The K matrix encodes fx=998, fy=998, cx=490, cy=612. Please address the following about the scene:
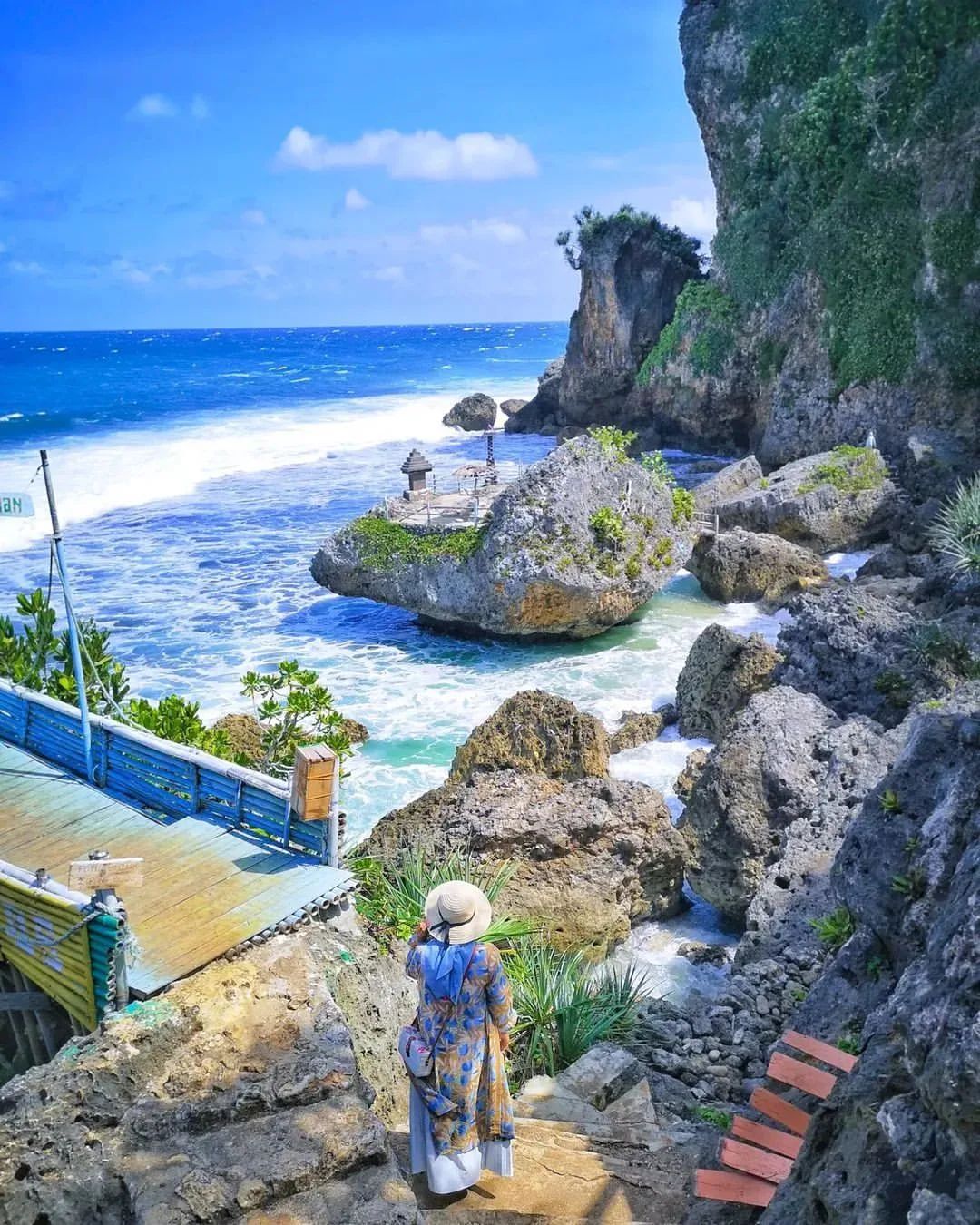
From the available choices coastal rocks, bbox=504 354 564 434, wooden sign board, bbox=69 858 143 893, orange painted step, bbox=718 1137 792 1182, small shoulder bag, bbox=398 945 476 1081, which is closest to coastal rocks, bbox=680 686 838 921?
orange painted step, bbox=718 1137 792 1182

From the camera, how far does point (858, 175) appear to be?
32.1 m

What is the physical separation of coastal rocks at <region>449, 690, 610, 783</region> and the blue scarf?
7.19 metres

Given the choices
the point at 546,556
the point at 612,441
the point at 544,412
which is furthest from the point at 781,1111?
the point at 544,412

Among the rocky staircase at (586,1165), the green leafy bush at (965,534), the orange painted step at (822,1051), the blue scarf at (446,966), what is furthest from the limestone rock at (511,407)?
the blue scarf at (446,966)

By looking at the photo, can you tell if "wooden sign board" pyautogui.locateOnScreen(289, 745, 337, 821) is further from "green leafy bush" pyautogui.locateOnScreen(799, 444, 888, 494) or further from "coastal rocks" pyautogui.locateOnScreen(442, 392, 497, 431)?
"coastal rocks" pyautogui.locateOnScreen(442, 392, 497, 431)

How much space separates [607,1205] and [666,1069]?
2394 millimetres

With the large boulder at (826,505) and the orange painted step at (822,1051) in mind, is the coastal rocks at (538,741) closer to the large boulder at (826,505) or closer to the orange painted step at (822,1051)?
the orange painted step at (822,1051)

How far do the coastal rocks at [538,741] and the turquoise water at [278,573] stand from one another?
6.08 feet

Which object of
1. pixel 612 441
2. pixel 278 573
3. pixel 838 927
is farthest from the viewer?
pixel 278 573

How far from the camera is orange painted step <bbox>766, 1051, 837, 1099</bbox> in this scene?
4936 millimetres

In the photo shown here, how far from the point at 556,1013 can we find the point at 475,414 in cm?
5699

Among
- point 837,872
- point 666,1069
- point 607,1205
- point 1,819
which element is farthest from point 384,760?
point 607,1205

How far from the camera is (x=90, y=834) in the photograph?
→ 786 centimetres

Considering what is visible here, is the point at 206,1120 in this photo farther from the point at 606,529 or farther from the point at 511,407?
the point at 511,407
